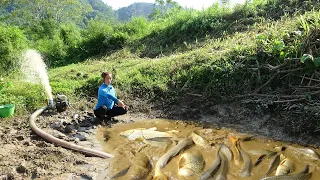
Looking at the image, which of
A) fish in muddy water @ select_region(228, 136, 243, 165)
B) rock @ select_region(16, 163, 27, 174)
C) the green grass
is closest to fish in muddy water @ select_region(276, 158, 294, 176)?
fish in muddy water @ select_region(228, 136, 243, 165)

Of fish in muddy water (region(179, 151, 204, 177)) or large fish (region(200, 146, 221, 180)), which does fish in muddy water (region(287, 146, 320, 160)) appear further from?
fish in muddy water (region(179, 151, 204, 177))

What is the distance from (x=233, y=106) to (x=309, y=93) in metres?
1.44

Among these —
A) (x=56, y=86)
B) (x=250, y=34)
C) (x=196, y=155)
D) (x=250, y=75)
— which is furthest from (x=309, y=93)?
(x=56, y=86)

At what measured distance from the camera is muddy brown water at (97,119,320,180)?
161 inches

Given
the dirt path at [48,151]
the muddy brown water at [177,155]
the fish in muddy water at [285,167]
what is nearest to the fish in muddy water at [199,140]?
the muddy brown water at [177,155]

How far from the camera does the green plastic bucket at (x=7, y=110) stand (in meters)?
6.03

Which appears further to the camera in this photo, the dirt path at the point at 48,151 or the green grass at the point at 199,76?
the green grass at the point at 199,76

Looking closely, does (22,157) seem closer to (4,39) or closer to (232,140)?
(232,140)

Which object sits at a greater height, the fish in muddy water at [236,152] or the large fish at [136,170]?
the large fish at [136,170]

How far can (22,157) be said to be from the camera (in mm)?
4445

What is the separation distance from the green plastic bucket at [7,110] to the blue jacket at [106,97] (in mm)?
1671

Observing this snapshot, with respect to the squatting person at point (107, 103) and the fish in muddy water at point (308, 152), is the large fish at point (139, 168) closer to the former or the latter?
the squatting person at point (107, 103)

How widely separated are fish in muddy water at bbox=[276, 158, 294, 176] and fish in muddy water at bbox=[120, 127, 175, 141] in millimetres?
1876

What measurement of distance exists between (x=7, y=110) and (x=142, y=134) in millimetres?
2801
